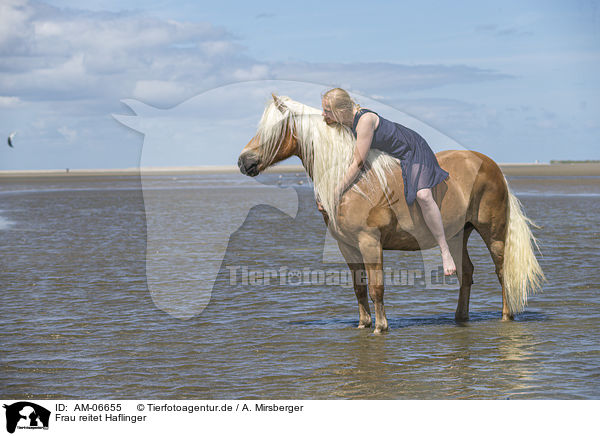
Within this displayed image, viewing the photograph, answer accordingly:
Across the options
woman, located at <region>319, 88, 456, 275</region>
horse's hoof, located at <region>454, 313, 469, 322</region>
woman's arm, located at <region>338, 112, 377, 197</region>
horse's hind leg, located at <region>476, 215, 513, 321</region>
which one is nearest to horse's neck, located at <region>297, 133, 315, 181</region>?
woman, located at <region>319, 88, 456, 275</region>

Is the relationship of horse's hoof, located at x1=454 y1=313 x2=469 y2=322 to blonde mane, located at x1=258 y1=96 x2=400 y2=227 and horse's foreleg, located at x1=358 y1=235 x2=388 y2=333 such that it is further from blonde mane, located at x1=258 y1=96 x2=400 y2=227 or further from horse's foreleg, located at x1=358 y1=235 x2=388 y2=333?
blonde mane, located at x1=258 y1=96 x2=400 y2=227

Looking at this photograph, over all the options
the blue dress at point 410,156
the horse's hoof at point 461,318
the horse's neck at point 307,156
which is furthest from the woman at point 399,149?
the horse's hoof at point 461,318

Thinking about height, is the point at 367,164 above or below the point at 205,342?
above

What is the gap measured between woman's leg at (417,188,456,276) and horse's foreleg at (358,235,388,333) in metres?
0.55

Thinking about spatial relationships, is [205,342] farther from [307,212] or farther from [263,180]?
[307,212]

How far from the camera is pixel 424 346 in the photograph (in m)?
6.60

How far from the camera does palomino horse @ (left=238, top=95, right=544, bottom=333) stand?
6.57 meters

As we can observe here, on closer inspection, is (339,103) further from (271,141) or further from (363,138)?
(271,141)

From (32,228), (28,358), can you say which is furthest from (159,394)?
(32,228)

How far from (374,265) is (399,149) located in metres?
1.15
